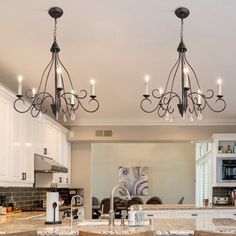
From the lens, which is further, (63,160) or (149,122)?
(149,122)

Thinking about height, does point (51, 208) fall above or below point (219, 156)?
below

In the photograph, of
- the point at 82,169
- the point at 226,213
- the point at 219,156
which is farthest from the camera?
the point at 82,169

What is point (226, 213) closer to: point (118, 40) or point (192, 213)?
point (192, 213)

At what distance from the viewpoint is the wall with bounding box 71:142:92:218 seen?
886cm

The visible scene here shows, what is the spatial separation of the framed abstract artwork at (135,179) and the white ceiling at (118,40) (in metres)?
7.44

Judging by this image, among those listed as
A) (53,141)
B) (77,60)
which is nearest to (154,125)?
(53,141)

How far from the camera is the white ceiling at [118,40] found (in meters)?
3.55

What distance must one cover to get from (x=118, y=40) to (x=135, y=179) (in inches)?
374

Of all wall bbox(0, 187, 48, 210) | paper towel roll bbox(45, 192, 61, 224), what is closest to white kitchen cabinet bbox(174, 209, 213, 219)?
wall bbox(0, 187, 48, 210)

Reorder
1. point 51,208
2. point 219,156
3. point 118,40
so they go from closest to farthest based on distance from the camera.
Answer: point 51,208 < point 118,40 < point 219,156

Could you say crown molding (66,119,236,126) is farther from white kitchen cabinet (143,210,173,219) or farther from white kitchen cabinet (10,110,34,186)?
white kitchen cabinet (10,110,34,186)

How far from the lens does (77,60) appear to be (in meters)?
4.90

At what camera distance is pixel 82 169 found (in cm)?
890

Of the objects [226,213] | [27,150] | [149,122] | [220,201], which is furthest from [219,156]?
[27,150]
